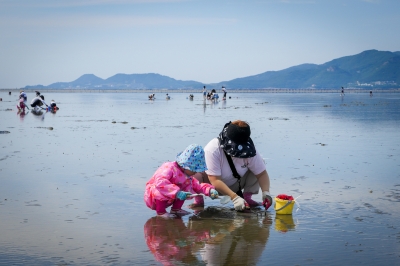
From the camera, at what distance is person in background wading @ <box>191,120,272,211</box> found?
7.73 metres

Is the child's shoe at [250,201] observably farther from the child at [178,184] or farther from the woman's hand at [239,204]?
the child at [178,184]

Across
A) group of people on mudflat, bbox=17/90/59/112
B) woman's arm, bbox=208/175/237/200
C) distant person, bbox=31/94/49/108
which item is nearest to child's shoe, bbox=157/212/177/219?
woman's arm, bbox=208/175/237/200

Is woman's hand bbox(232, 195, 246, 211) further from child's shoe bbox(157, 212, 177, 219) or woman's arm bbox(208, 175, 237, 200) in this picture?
child's shoe bbox(157, 212, 177, 219)

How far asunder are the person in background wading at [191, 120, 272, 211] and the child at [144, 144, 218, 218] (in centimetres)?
31

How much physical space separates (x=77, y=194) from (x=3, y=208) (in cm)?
134

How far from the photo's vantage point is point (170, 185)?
7449 mm

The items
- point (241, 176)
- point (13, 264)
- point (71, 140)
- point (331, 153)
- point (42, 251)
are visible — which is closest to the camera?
point (13, 264)

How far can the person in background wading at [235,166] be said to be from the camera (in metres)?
7.73

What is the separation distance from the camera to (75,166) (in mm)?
11867

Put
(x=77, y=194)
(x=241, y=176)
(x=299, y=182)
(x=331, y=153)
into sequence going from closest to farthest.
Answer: (x=241, y=176) < (x=77, y=194) < (x=299, y=182) < (x=331, y=153)

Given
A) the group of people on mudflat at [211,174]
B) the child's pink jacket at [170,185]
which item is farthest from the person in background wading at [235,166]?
the child's pink jacket at [170,185]

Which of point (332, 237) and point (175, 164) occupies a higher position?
point (175, 164)

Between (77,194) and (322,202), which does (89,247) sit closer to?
(77,194)

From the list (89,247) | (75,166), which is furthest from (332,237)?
(75,166)
